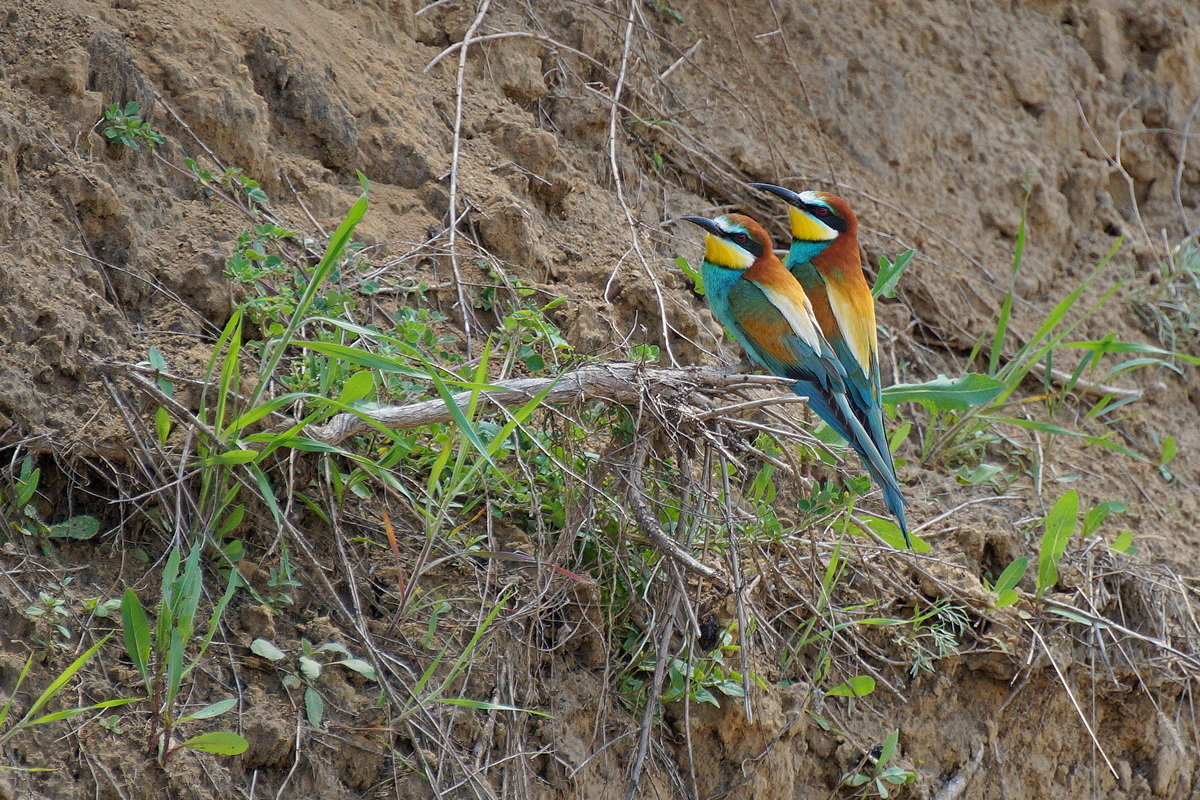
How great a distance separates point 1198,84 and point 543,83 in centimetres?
271

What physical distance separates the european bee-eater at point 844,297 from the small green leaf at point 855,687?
310 mm

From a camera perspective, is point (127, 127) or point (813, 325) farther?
point (813, 325)

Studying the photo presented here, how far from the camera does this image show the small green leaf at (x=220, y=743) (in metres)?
1.63

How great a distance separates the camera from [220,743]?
164 centimetres

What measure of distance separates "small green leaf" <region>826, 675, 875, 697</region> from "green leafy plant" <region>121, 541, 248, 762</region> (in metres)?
1.20

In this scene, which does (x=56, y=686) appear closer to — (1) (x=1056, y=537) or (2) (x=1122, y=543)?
(1) (x=1056, y=537)

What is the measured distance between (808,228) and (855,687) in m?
1.13

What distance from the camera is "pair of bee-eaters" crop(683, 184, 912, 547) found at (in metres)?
2.46

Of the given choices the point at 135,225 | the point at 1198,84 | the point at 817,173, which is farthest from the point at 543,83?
the point at 1198,84

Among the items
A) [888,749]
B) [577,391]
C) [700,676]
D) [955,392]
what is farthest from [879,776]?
[577,391]

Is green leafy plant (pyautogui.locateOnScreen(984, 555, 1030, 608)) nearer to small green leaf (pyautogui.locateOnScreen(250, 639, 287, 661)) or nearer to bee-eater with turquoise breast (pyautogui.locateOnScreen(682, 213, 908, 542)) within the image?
bee-eater with turquoise breast (pyautogui.locateOnScreen(682, 213, 908, 542))

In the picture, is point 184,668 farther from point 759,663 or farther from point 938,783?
point 938,783

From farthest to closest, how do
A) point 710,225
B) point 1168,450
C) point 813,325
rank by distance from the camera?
point 1168,450, point 710,225, point 813,325

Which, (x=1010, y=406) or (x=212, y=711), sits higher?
(x=212, y=711)
